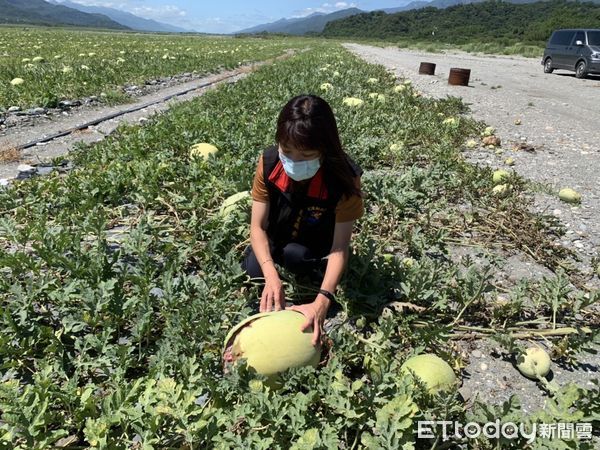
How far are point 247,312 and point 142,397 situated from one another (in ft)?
2.69

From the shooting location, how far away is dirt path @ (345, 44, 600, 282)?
462 cm

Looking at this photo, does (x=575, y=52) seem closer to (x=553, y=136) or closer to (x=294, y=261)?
(x=553, y=136)

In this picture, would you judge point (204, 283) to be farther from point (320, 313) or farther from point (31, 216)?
point (31, 216)

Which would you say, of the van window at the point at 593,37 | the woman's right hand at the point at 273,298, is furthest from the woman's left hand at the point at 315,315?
the van window at the point at 593,37

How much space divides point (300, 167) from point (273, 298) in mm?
767

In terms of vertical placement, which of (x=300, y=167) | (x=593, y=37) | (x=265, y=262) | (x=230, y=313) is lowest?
(x=230, y=313)

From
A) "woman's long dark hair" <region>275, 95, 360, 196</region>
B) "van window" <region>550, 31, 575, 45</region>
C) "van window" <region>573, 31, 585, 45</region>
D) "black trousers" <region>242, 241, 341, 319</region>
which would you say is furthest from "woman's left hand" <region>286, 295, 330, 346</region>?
"van window" <region>550, 31, 575, 45</region>

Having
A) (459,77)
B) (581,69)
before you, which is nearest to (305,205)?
(459,77)

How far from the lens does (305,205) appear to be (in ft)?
9.67

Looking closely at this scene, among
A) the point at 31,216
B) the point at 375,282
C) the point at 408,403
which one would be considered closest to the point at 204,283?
the point at 375,282

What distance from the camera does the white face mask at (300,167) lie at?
97.9 inches

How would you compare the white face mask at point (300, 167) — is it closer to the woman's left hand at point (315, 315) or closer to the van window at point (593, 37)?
the woman's left hand at point (315, 315)

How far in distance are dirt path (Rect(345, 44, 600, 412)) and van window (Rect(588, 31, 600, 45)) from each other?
334cm

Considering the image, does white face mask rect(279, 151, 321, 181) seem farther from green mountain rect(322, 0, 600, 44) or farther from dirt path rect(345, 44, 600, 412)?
green mountain rect(322, 0, 600, 44)
